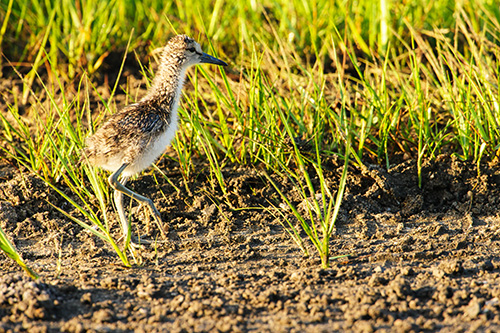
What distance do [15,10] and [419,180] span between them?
4805 mm

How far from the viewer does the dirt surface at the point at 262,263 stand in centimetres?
268

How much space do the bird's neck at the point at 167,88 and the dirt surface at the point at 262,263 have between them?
0.69m

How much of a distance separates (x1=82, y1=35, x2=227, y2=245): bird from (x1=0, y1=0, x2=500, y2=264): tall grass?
356mm

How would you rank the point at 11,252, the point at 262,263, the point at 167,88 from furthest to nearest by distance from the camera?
1. the point at 167,88
2. the point at 262,263
3. the point at 11,252

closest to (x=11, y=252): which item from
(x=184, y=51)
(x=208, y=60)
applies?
(x=184, y=51)

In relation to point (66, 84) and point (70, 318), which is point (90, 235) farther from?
point (66, 84)

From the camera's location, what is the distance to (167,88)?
13.2 ft

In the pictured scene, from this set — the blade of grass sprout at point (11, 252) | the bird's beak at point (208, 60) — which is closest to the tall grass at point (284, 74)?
the bird's beak at point (208, 60)

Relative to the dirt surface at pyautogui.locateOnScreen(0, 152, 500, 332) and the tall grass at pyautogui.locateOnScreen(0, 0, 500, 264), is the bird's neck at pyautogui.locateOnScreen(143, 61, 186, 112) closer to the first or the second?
the tall grass at pyautogui.locateOnScreen(0, 0, 500, 264)

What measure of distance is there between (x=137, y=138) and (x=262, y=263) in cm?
117

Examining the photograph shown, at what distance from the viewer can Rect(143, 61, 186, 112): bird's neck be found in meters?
3.98

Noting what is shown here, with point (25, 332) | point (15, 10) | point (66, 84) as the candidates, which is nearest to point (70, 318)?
point (25, 332)

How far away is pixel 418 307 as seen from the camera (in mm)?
2758

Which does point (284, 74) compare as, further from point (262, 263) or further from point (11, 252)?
point (11, 252)
